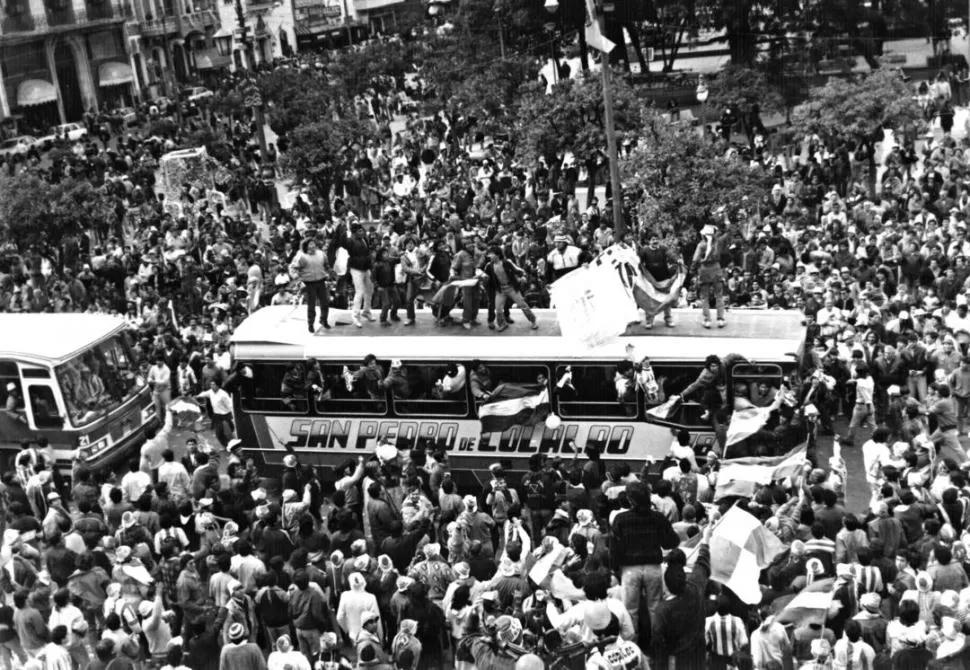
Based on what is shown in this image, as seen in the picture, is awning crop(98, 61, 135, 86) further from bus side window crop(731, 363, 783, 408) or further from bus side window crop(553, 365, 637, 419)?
bus side window crop(731, 363, 783, 408)

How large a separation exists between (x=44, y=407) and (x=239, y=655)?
967cm

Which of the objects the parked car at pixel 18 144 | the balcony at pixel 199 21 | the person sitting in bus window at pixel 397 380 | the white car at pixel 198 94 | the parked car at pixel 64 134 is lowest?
the person sitting in bus window at pixel 397 380

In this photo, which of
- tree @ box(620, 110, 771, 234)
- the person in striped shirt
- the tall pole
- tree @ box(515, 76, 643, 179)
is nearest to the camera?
the person in striped shirt

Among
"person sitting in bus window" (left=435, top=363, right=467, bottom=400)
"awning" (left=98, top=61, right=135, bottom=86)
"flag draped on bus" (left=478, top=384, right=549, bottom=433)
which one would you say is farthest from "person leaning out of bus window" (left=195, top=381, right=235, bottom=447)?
"awning" (left=98, top=61, right=135, bottom=86)

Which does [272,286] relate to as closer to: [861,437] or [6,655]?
[861,437]

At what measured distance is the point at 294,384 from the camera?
18391 millimetres

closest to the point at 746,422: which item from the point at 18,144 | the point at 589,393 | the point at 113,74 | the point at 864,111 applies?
the point at 589,393

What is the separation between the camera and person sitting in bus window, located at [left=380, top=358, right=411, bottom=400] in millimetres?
17766

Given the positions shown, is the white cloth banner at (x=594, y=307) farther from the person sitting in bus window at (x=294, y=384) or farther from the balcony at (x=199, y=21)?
the balcony at (x=199, y=21)

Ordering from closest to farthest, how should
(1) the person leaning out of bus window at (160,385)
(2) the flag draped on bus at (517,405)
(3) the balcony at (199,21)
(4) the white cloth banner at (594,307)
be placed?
(4) the white cloth banner at (594,307), (2) the flag draped on bus at (517,405), (1) the person leaning out of bus window at (160,385), (3) the balcony at (199,21)

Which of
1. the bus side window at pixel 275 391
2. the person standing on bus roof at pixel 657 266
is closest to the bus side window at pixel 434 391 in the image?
the bus side window at pixel 275 391

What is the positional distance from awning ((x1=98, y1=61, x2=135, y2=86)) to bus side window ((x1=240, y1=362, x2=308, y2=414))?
5658 centimetres

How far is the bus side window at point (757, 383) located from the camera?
16.2 m

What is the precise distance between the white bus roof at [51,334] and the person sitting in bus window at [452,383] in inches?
233
